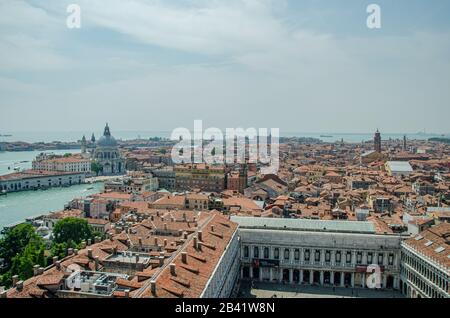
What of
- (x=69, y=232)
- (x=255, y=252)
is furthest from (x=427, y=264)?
(x=69, y=232)

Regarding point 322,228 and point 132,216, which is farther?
point 132,216

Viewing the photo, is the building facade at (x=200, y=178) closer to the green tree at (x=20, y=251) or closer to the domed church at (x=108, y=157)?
the green tree at (x=20, y=251)

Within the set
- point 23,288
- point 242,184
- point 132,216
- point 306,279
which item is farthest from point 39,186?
point 23,288

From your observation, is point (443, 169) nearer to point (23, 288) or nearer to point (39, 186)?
point (39, 186)

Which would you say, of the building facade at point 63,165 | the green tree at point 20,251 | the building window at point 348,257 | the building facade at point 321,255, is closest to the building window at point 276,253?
the building facade at point 321,255
